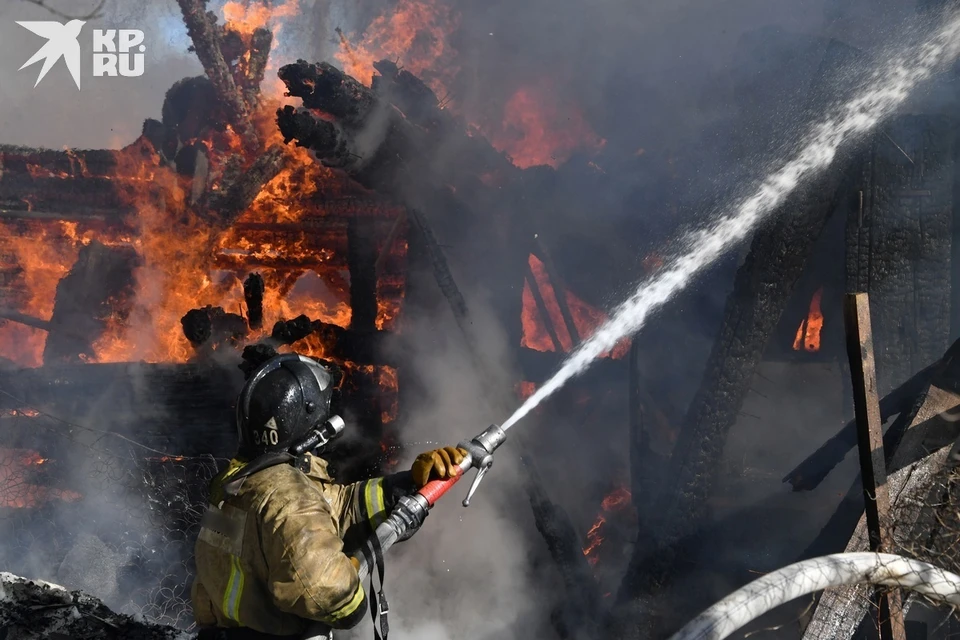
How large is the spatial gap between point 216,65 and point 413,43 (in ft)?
8.96

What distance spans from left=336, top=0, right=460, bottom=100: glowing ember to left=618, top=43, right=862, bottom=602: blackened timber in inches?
183

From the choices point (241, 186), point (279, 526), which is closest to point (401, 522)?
point (279, 526)

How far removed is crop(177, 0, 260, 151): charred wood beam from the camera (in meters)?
8.86

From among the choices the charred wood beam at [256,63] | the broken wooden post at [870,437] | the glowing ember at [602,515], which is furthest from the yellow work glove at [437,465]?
the charred wood beam at [256,63]

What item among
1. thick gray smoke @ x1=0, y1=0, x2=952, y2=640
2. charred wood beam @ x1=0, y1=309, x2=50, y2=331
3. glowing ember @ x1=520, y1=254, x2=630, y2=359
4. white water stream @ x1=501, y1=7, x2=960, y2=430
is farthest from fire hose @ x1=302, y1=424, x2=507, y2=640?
charred wood beam @ x1=0, y1=309, x2=50, y2=331

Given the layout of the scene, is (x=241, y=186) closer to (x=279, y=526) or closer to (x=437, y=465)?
(x=437, y=465)

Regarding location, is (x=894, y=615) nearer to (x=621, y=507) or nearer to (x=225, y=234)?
(x=621, y=507)

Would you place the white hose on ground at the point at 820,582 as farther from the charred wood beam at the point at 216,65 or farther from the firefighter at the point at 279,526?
the charred wood beam at the point at 216,65

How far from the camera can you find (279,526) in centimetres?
299

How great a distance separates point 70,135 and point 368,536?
851 cm

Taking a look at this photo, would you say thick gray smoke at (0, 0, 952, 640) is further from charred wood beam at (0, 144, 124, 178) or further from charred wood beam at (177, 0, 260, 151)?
charred wood beam at (177, 0, 260, 151)

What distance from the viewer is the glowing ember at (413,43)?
868cm

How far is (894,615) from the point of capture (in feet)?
13.3

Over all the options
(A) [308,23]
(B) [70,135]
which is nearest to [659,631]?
(A) [308,23]
